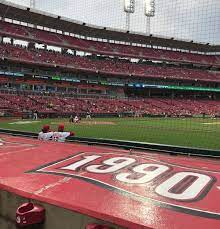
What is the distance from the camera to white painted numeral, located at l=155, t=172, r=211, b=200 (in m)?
4.60

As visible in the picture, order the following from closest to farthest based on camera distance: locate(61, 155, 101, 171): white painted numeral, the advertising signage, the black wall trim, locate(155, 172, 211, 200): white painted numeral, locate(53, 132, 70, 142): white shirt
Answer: locate(155, 172, 211, 200): white painted numeral
locate(61, 155, 101, 171): white painted numeral
the black wall trim
locate(53, 132, 70, 142): white shirt
the advertising signage

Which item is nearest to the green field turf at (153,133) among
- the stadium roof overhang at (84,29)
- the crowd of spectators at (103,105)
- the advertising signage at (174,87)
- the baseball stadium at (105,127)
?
the baseball stadium at (105,127)

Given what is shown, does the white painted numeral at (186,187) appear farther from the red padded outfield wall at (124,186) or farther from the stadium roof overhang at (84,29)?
the stadium roof overhang at (84,29)

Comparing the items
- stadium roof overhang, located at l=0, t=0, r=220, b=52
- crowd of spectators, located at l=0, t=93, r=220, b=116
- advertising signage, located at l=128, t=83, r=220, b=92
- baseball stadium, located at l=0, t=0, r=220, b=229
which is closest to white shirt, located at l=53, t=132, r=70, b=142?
baseball stadium, located at l=0, t=0, r=220, b=229

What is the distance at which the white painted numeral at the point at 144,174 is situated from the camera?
18.1 feet

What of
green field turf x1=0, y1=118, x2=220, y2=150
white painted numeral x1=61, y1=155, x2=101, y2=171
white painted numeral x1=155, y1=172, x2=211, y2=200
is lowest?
green field turf x1=0, y1=118, x2=220, y2=150

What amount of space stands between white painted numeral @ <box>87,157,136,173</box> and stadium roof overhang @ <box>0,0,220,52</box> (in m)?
45.5

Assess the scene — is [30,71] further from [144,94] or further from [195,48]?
[195,48]

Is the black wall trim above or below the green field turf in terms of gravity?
above

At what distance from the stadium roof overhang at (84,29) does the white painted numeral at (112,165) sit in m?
45.5

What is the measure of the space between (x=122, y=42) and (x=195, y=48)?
1844cm

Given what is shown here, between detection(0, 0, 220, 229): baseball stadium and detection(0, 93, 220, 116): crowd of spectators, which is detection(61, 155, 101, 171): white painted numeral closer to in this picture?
detection(0, 0, 220, 229): baseball stadium

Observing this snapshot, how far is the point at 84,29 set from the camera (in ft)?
206

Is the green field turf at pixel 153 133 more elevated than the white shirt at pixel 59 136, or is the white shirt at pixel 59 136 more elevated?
the white shirt at pixel 59 136
